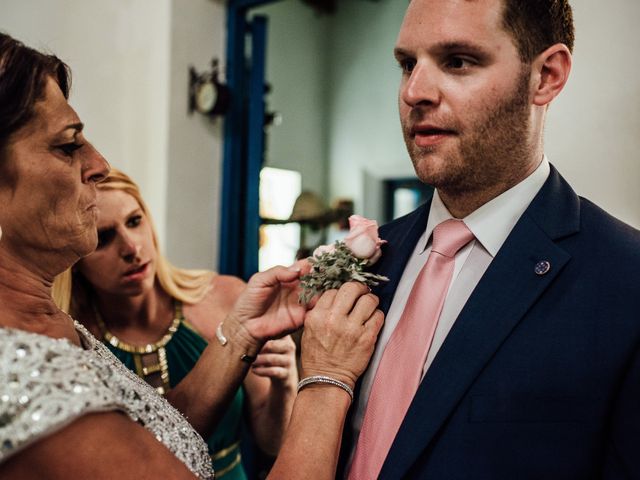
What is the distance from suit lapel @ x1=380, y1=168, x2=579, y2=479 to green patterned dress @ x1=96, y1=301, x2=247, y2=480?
1.02 meters

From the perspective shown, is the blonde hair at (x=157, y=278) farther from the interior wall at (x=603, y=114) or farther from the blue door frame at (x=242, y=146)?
the interior wall at (x=603, y=114)

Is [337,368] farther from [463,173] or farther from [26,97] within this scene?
[26,97]

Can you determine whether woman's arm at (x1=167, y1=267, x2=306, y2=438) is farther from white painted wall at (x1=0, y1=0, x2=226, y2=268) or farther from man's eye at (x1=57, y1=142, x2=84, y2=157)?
white painted wall at (x1=0, y1=0, x2=226, y2=268)

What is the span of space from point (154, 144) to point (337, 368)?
2104 millimetres

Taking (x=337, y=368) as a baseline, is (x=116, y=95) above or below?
above

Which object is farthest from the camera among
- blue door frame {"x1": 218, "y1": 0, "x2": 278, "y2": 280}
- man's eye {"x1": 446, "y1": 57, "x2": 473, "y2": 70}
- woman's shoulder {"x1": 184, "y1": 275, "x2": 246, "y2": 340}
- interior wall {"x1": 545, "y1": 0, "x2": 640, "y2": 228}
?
blue door frame {"x1": 218, "y1": 0, "x2": 278, "y2": 280}

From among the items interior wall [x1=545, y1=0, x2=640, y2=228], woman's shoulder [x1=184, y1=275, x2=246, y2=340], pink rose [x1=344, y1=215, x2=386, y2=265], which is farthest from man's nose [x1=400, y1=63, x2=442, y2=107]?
woman's shoulder [x1=184, y1=275, x2=246, y2=340]

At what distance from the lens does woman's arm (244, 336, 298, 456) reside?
185cm

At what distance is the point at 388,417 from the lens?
3.77ft

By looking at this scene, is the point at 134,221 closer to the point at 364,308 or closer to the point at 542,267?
the point at 364,308

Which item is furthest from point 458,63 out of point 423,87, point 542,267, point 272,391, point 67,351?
point 272,391

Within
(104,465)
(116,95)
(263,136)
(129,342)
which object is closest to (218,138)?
(263,136)

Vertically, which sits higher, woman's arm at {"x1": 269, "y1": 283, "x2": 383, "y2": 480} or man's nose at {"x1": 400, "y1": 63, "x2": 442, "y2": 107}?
man's nose at {"x1": 400, "y1": 63, "x2": 442, "y2": 107}

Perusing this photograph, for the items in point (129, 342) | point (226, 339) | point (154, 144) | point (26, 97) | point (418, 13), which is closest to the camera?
point (26, 97)
